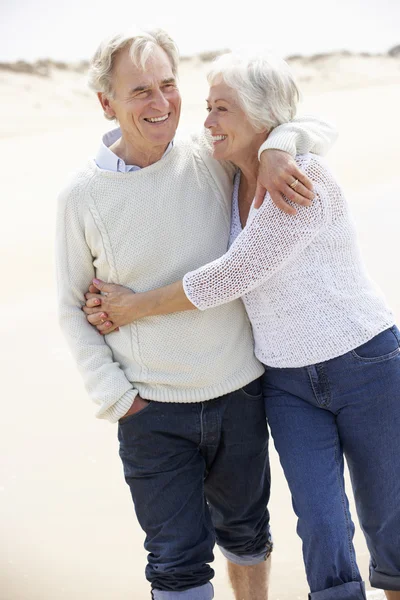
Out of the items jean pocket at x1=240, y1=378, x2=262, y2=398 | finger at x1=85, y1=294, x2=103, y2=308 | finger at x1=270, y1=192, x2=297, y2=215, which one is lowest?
jean pocket at x1=240, y1=378, x2=262, y2=398

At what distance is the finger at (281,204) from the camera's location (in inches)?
82.7

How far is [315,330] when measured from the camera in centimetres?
219

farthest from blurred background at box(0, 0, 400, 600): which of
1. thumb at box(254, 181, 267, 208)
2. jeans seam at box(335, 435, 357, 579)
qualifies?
jeans seam at box(335, 435, 357, 579)

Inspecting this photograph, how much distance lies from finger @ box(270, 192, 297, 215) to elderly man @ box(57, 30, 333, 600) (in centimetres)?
24

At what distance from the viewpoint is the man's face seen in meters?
2.24

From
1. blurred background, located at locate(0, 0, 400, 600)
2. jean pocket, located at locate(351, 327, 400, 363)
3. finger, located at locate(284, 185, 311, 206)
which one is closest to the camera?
finger, located at locate(284, 185, 311, 206)

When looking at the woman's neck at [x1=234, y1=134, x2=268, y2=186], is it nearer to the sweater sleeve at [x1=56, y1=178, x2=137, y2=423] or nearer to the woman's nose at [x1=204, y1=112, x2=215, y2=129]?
the woman's nose at [x1=204, y1=112, x2=215, y2=129]

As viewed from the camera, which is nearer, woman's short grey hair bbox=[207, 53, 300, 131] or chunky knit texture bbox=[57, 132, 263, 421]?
woman's short grey hair bbox=[207, 53, 300, 131]

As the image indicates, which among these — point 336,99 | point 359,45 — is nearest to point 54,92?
point 336,99

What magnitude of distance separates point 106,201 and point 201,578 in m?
1.07

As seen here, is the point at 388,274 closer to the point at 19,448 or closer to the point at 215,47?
the point at 19,448

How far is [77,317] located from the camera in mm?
2391

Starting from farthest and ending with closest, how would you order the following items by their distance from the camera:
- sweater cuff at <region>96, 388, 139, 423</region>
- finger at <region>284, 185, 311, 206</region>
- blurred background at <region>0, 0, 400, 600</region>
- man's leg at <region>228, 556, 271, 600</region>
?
1. blurred background at <region>0, 0, 400, 600</region>
2. man's leg at <region>228, 556, 271, 600</region>
3. sweater cuff at <region>96, 388, 139, 423</region>
4. finger at <region>284, 185, 311, 206</region>

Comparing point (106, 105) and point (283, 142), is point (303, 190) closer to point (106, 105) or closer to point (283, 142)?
point (283, 142)
